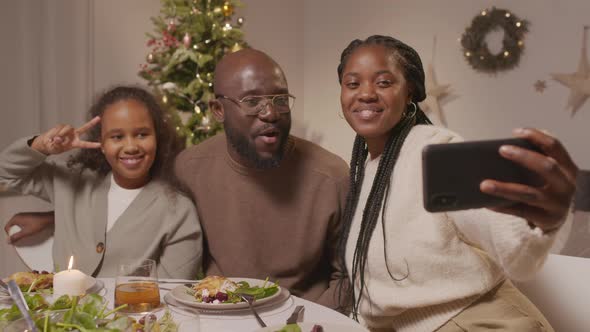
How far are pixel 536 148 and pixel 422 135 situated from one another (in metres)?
0.67

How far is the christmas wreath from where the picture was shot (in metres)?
4.10

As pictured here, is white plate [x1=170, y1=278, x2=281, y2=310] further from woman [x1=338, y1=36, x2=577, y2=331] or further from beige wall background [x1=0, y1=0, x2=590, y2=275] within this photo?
beige wall background [x1=0, y1=0, x2=590, y2=275]

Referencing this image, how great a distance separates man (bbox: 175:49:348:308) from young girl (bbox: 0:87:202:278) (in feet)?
0.45

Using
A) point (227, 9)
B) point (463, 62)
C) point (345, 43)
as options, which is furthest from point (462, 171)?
point (345, 43)

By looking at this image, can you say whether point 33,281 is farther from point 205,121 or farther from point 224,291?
point 205,121

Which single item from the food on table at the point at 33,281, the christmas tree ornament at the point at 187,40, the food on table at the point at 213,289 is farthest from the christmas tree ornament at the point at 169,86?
the food on table at the point at 213,289

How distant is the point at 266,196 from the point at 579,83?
2.74 m

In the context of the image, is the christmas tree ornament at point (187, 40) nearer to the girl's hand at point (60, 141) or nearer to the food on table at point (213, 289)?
the girl's hand at point (60, 141)

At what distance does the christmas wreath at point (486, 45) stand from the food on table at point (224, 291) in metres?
3.33

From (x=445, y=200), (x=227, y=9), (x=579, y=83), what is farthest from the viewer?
(x=227, y=9)

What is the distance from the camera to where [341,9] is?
216 inches

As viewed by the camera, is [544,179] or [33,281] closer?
[544,179]

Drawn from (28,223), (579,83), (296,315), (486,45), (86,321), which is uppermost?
(486,45)

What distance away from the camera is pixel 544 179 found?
0.96m
